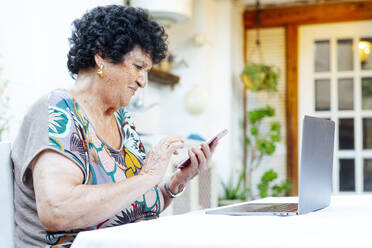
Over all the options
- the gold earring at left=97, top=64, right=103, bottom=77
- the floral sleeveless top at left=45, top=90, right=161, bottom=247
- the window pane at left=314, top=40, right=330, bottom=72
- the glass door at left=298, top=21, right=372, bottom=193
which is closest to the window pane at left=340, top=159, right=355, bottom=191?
the glass door at left=298, top=21, right=372, bottom=193

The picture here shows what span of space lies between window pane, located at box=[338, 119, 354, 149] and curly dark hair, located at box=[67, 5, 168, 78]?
4152 millimetres

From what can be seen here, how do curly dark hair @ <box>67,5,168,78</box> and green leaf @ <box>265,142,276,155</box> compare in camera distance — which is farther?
green leaf @ <box>265,142,276,155</box>

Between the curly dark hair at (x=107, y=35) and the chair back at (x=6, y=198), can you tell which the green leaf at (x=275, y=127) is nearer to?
the curly dark hair at (x=107, y=35)

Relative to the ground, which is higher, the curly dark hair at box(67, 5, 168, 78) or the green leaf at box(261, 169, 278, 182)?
the curly dark hair at box(67, 5, 168, 78)

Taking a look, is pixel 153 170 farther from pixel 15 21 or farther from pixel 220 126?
pixel 220 126

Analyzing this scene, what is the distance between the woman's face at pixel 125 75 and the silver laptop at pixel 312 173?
500mm

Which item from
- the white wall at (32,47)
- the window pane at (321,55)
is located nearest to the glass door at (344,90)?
the window pane at (321,55)

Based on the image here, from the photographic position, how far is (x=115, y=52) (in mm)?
1720

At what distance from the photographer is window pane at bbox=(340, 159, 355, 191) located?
5547mm

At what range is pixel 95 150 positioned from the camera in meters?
1.58

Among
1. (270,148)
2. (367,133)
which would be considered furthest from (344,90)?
(270,148)

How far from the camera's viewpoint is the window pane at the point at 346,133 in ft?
18.2

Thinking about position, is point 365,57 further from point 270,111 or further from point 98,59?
point 98,59

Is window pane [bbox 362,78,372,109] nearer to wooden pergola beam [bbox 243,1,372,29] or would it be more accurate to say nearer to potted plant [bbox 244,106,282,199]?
wooden pergola beam [bbox 243,1,372,29]
